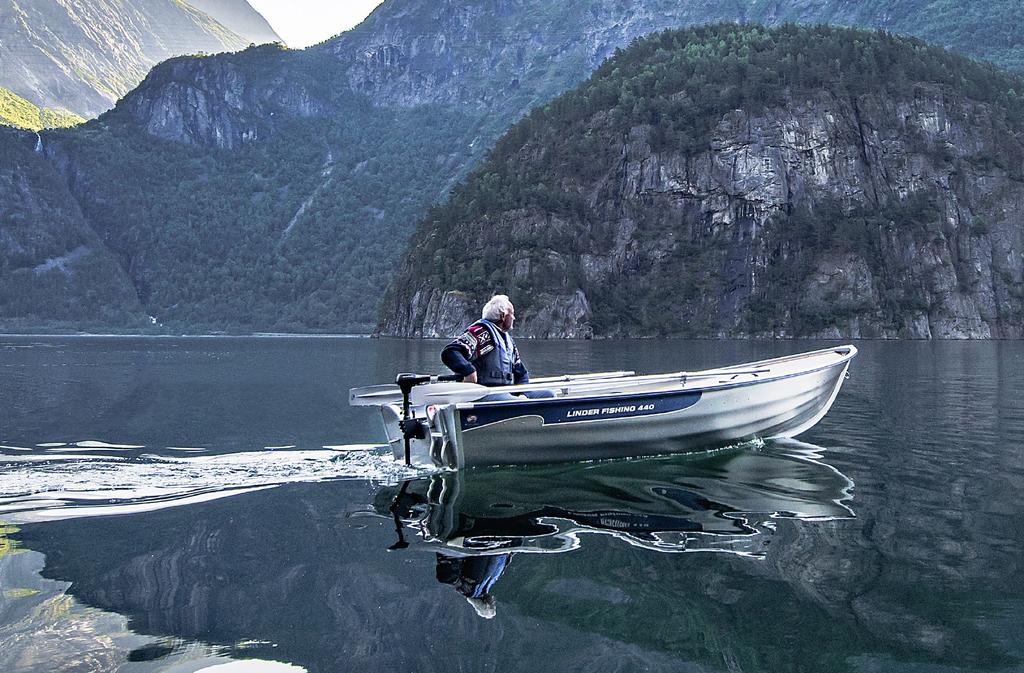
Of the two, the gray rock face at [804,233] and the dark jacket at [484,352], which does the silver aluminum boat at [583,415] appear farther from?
the gray rock face at [804,233]

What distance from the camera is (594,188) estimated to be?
6304 inches

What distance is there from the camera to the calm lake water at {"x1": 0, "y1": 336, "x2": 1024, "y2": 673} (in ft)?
22.0

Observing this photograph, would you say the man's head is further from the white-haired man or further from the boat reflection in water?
the boat reflection in water

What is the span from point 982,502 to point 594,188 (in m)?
151

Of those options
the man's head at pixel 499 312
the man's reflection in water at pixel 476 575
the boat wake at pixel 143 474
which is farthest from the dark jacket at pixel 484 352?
the man's reflection in water at pixel 476 575

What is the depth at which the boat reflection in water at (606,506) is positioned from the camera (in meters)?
9.57

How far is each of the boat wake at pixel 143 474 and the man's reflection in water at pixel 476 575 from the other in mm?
4706

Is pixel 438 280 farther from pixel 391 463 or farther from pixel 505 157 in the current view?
pixel 391 463

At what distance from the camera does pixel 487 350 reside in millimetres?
14992

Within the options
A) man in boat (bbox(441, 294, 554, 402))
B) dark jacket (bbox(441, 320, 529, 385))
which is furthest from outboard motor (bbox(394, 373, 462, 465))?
dark jacket (bbox(441, 320, 529, 385))

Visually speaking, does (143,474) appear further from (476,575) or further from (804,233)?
(804,233)

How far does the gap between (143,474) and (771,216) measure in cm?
14242

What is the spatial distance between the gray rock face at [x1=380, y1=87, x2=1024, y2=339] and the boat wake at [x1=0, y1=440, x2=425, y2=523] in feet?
398

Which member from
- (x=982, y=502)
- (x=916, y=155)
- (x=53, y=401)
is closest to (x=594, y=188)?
(x=916, y=155)
